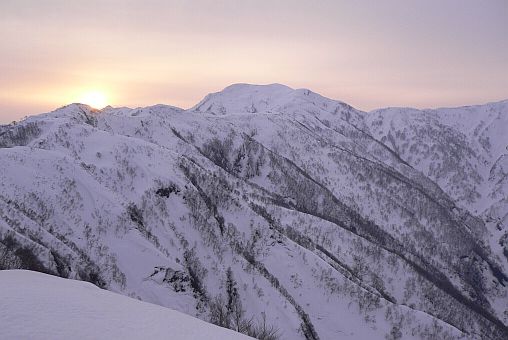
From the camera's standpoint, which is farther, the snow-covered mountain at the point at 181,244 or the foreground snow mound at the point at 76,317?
the snow-covered mountain at the point at 181,244

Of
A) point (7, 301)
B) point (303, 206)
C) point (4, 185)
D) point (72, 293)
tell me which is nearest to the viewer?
point (7, 301)

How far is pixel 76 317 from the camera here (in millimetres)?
9578

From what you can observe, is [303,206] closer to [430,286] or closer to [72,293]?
[430,286]

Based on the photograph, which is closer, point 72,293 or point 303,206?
point 72,293

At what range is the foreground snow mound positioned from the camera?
8.59 m

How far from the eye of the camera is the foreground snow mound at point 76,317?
859 centimetres

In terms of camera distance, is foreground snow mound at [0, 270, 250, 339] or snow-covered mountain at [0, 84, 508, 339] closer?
foreground snow mound at [0, 270, 250, 339]

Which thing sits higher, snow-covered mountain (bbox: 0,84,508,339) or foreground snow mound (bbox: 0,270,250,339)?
foreground snow mound (bbox: 0,270,250,339)

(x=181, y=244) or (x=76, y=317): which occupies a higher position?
(x=76, y=317)

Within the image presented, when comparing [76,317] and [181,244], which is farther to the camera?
[181,244]

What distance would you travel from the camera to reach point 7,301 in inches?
373

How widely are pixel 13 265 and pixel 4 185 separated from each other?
75.8 ft

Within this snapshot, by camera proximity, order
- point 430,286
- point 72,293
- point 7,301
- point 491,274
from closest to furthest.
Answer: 1. point 7,301
2. point 72,293
3. point 430,286
4. point 491,274

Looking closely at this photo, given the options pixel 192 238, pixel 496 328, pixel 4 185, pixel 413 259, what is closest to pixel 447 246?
pixel 413 259
